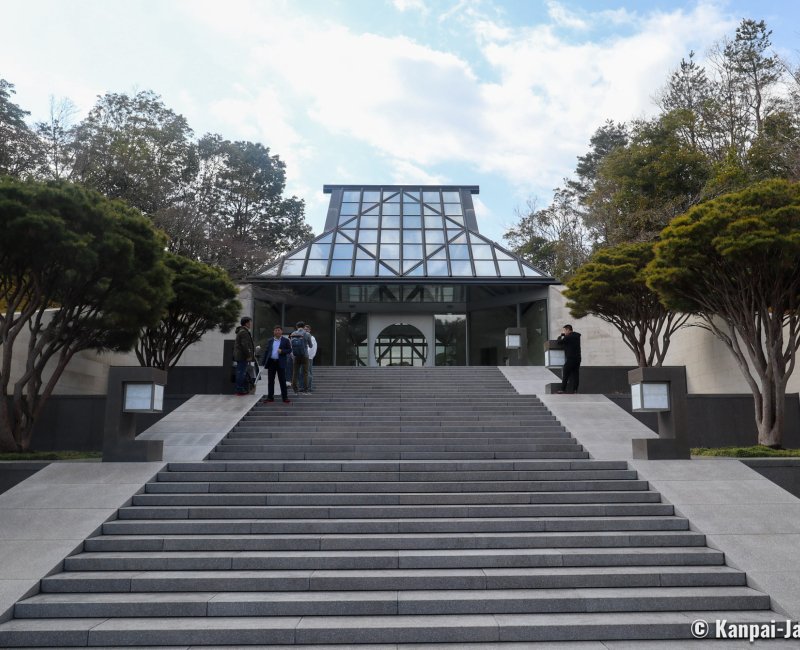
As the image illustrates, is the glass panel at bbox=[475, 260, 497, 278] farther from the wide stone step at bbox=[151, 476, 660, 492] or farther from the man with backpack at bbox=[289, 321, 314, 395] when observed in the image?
the wide stone step at bbox=[151, 476, 660, 492]

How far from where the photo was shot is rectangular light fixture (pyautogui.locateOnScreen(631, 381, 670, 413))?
29.8 ft

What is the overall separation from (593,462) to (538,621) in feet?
12.7

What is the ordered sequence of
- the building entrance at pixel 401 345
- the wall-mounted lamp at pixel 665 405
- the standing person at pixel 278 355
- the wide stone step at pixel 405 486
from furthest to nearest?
1. the building entrance at pixel 401 345
2. the standing person at pixel 278 355
3. the wall-mounted lamp at pixel 665 405
4. the wide stone step at pixel 405 486

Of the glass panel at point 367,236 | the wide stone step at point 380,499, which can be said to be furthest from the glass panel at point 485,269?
the wide stone step at point 380,499

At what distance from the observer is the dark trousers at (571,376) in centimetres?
1336

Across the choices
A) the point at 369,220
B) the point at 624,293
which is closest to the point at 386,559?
the point at 624,293

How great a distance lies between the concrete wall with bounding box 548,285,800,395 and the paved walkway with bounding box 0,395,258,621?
38.0 ft

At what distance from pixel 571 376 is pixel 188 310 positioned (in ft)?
29.7

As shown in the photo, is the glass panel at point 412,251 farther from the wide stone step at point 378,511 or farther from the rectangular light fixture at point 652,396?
the wide stone step at point 378,511

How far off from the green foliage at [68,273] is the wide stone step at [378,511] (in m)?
4.52

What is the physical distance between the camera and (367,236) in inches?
1005

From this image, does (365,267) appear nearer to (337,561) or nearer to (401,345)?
(401,345)

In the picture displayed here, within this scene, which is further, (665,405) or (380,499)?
(665,405)

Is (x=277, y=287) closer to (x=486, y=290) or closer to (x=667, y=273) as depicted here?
(x=486, y=290)
